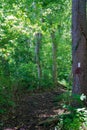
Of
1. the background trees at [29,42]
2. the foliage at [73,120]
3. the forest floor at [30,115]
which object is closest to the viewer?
the foliage at [73,120]

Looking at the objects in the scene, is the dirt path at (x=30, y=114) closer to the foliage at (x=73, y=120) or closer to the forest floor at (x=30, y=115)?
the forest floor at (x=30, y=115)

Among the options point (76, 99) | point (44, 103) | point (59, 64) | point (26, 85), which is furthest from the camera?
point (59, 64)

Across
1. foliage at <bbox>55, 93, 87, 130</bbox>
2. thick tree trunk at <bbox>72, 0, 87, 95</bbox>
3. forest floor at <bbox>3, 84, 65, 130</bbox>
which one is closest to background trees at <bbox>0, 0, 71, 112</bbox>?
forest floor at <bbox>3, 84, 65, 130</bbox>

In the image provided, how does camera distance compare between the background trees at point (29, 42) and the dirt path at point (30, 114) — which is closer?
the dirt path at point (30, 114)

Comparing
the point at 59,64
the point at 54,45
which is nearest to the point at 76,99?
the point at 54,45

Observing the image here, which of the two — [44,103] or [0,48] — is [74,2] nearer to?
[0,48]

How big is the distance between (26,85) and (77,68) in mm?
7113

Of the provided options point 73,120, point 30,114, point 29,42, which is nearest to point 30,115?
point 30,114

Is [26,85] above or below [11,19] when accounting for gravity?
below

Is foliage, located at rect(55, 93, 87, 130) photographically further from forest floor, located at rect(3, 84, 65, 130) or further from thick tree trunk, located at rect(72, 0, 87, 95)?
thick tree trunk, located at rect(72, 0, 87, 95)

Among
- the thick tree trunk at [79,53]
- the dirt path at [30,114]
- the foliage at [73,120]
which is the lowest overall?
the dirt path at [30,114]

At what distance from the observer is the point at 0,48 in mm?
8281

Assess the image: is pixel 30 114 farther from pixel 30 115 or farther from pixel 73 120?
pixel 73 120

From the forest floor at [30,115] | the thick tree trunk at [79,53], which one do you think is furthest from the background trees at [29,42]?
the thick tree trunk at [79,53]
